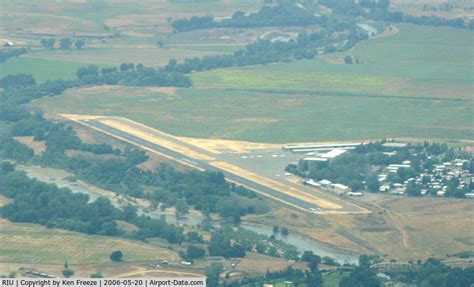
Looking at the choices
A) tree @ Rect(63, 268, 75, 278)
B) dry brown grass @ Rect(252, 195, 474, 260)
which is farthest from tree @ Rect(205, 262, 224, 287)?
dry brown grass @ Rect(252, 195, 474, 260)

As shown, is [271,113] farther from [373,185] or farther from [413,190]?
[413,190]

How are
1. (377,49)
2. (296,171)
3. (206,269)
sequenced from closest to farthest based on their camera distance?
(206,269) < (296,171) < (377,49)

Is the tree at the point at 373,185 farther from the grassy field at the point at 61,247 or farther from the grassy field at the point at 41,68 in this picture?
the grassy field at the point at 41,68

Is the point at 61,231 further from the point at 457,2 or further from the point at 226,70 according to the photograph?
the point at 457,2

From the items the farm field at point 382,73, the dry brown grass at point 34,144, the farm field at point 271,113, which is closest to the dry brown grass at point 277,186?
the farm field at point 271,113

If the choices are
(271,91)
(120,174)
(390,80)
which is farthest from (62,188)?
(390,80)

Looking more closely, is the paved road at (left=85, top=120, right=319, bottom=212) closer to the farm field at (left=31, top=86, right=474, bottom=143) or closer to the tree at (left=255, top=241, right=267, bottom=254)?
the farm field at (left=31, top=86, right=474, bottom=143)
